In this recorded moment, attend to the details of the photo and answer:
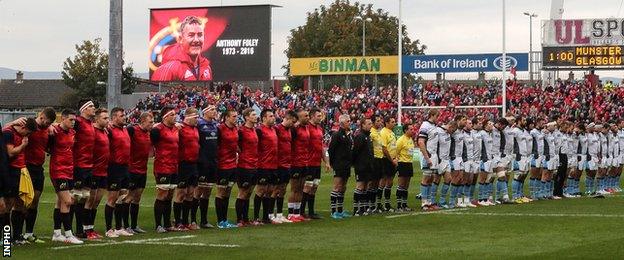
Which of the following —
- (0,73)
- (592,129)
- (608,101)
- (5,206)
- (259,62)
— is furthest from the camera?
(0,73)

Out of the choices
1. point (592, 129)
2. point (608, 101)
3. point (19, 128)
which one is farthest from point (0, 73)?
point (19, 128)

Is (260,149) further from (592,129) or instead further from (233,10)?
(233,10)

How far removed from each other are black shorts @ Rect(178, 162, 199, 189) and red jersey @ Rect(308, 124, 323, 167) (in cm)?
326

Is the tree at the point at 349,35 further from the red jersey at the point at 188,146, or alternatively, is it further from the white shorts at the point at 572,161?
the red jersey at the point at 188,146

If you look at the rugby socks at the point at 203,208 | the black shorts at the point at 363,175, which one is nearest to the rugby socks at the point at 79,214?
the rugby socks at the point at 203,208

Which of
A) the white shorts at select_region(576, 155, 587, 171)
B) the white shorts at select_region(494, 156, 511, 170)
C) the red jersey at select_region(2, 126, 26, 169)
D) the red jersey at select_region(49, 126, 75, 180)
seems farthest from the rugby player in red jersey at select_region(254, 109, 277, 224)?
the white shorts at select_region(576, 155, 587, 171)

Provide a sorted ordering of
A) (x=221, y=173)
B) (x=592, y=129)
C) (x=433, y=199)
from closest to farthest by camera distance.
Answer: (x=221, y=173)
(x=433, y=199)
(x=592, y=129)

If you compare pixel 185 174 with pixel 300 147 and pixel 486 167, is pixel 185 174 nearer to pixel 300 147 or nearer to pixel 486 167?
pixel 300 147

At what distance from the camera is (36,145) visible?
18.2 metres

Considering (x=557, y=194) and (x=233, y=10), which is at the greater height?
(x=233, y=10)

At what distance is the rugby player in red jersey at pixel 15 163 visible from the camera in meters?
17.3

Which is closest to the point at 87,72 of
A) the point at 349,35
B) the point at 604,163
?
the point at 349,35

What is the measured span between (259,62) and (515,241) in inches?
1987

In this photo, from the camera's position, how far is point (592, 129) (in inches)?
1318
